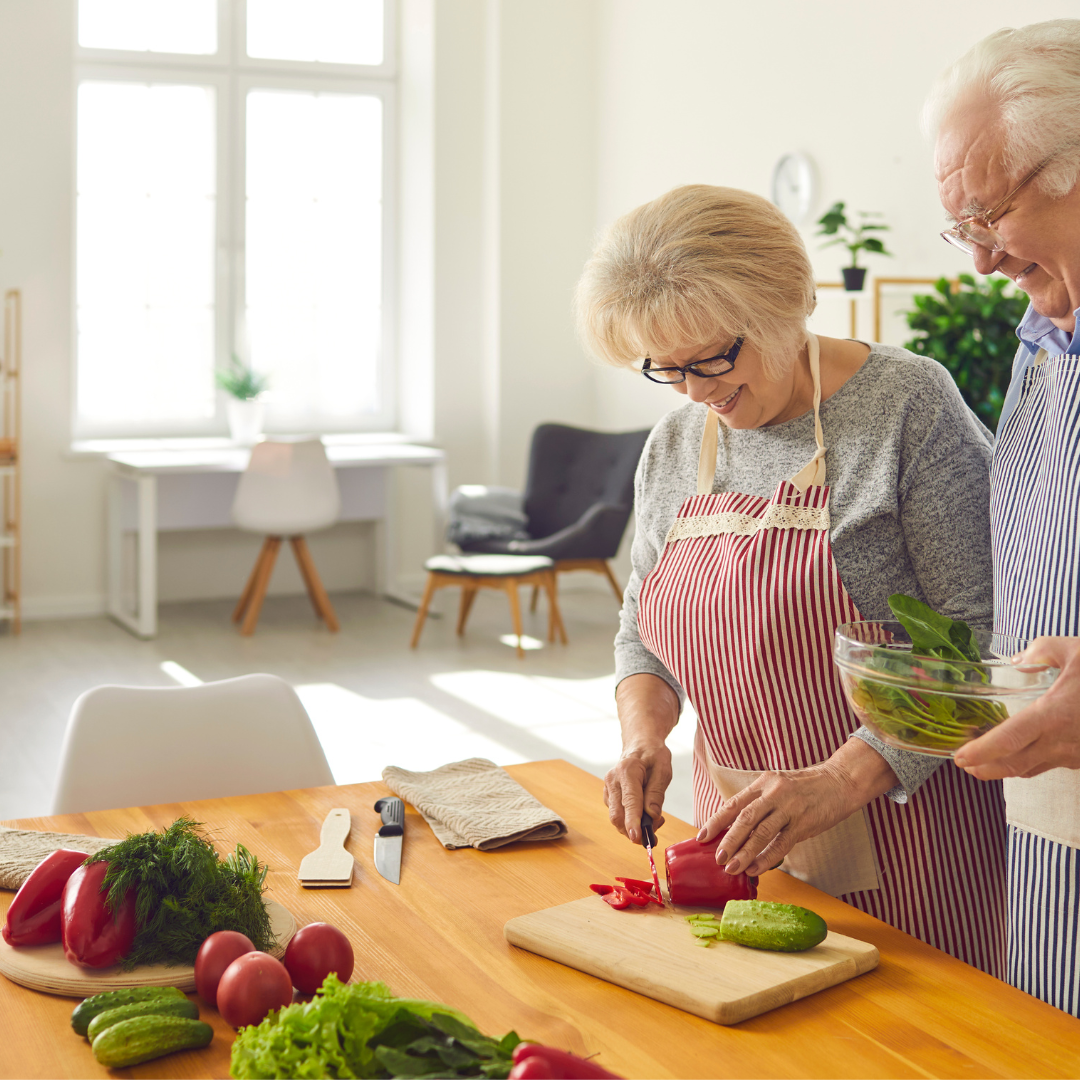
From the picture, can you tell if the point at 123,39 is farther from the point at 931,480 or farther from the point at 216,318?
the point at 931,480

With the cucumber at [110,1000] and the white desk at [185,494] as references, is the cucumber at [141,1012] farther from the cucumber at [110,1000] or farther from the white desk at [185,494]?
the white desk at [185,494]

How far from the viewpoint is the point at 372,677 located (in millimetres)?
5168

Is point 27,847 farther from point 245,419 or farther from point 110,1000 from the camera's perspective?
point 245,419

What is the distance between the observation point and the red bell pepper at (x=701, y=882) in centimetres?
128

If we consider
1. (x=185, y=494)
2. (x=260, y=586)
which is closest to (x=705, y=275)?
(x=260, y=586)

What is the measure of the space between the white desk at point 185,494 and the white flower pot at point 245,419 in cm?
9

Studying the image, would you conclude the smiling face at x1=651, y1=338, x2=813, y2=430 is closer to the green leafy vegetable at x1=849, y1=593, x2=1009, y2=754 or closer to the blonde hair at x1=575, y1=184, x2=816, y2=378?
the blonde hair at x1=575, y1=184, x2=816, y2=378

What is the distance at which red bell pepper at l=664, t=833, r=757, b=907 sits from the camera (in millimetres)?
1278

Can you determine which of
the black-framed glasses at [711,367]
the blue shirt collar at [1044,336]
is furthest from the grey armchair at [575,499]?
the blue shirt collar at [1044,336]

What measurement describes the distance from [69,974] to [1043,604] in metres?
0.97

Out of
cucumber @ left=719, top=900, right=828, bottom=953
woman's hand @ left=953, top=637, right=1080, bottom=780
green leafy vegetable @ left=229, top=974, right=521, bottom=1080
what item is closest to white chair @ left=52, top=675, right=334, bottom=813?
cucumber @ left=719, top=900, right=828, bottom=953

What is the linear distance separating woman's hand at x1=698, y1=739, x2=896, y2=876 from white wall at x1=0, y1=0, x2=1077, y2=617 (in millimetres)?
4401

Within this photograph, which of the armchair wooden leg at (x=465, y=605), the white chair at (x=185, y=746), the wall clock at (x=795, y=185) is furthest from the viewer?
the armchair wooden leg at (x=465, y=605)

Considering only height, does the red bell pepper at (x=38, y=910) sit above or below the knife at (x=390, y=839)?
above
